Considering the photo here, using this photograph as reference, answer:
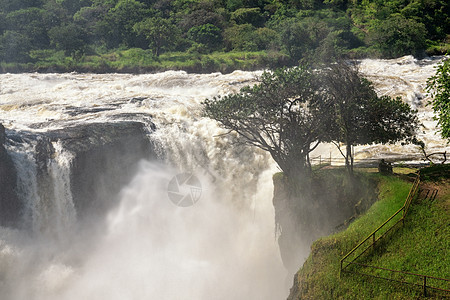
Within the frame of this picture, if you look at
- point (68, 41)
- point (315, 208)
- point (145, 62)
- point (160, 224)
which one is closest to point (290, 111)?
point (315, 208)

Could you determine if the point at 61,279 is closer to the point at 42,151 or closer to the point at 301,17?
the point at 42,151

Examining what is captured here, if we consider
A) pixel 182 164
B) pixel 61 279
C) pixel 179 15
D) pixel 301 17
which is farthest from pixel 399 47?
pixel 61 279

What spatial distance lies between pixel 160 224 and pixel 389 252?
14143mm

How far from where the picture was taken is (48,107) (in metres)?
29.5

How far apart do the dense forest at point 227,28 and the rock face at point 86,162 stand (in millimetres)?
24331

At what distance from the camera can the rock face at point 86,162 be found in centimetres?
2119

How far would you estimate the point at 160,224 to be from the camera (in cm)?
2433

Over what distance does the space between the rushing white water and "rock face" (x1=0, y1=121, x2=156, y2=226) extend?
35 centimetres

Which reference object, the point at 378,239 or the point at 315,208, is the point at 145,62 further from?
the point at 378,239

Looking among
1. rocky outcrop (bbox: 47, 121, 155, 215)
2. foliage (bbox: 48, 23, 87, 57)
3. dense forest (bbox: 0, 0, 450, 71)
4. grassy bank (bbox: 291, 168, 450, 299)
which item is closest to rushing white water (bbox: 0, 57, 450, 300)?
rocky outcrop (bbox: 47, 121, 155, 215)

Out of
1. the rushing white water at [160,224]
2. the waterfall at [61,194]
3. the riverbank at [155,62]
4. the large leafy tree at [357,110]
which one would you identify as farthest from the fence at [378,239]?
the riverbank at [155,62]

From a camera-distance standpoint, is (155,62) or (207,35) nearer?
(155,62)

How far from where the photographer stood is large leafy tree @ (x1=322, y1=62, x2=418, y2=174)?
1864cm

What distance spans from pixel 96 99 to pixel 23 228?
43.9ft
